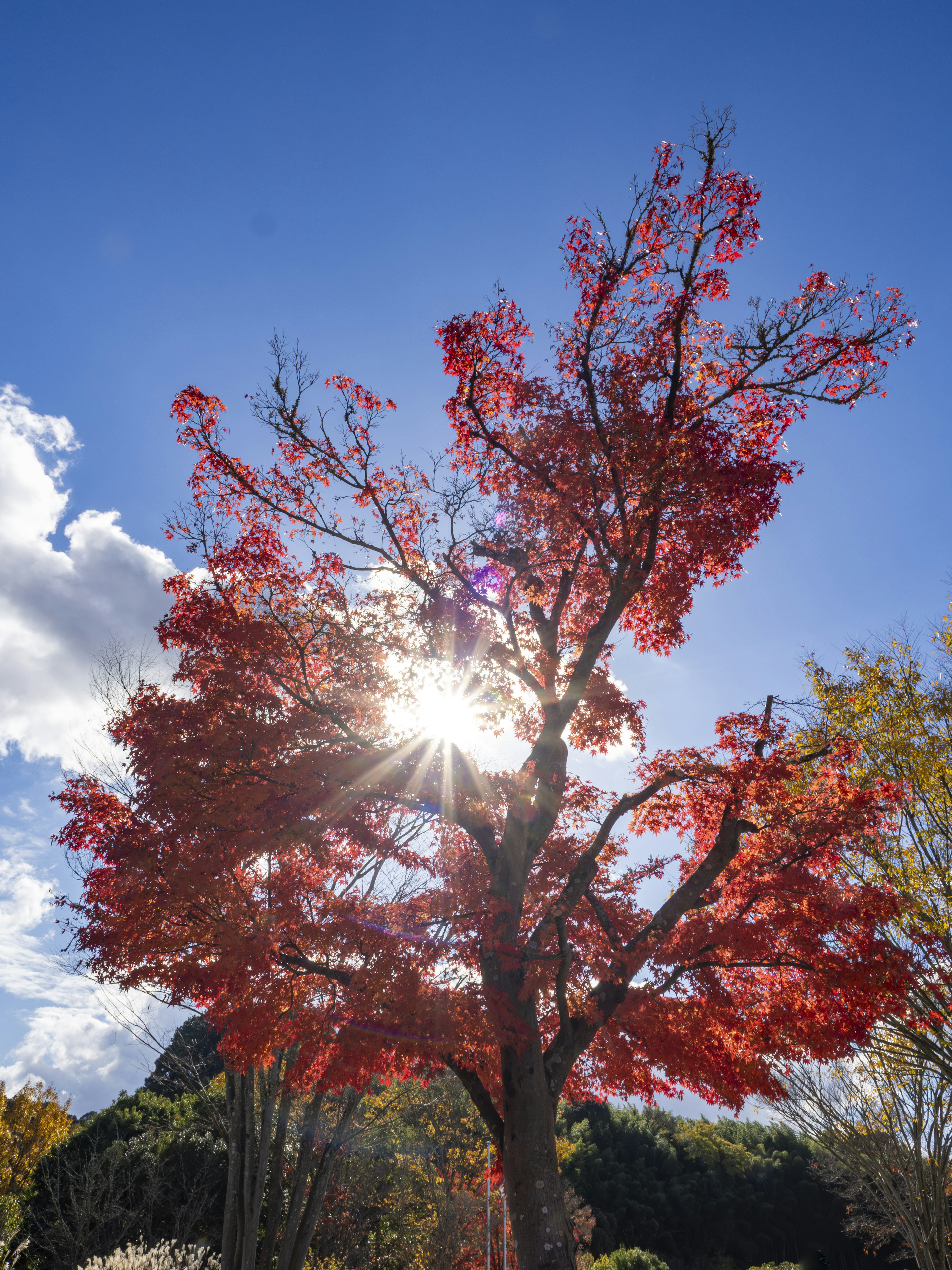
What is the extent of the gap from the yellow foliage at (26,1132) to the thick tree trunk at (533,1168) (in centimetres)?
2107

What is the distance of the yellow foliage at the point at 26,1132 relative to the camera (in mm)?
19500

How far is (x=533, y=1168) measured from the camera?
6.20 meters

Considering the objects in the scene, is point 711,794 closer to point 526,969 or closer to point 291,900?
point 526,969

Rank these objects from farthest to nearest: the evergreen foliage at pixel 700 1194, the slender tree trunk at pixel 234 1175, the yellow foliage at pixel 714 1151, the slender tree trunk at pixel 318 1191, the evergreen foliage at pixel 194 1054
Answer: the yellow foliage at pixel 714 1151 → the evergreen foliage at pixel 700 1194 → the evergreen foliage at pixel 194 1054 → the slender tree trunk at pixel 318 1191 → the slender tree trunk at pixel 234 1175

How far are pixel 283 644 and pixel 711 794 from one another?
5782 millimetres

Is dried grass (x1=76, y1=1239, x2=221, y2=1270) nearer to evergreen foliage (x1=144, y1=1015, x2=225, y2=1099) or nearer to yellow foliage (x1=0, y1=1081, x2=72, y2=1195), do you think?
evergreen foliage (x1=144, y1=1015, x2=225, y2=1099)

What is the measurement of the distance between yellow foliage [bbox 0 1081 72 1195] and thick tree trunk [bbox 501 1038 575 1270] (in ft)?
69.1

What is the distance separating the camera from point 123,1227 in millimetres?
19109

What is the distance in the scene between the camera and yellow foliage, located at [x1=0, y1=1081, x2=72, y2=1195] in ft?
64.0

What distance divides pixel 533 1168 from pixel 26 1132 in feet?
77.4

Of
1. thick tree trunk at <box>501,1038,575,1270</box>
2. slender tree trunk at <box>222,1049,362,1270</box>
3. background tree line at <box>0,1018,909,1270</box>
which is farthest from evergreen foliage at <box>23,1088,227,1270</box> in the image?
→ thick tree trunk at <box>501,1038,575,1270</box>

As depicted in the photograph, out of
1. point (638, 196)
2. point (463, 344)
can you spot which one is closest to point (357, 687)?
point (463, 344)

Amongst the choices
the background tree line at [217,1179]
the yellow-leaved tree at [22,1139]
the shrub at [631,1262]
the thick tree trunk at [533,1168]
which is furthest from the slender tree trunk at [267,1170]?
the shrub at [631,1262]

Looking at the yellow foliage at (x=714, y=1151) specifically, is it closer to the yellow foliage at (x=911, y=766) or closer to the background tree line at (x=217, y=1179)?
the background tree line at (x=217, y=1179)
